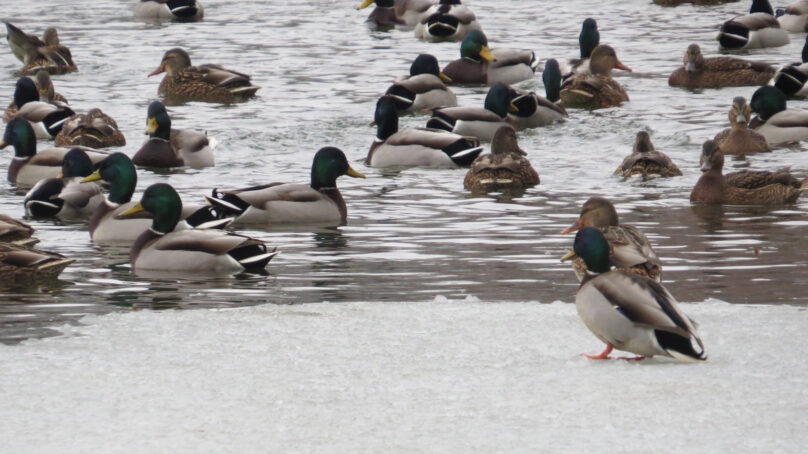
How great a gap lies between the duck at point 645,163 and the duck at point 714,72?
23.6 ft

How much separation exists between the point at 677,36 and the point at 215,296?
67.6ft

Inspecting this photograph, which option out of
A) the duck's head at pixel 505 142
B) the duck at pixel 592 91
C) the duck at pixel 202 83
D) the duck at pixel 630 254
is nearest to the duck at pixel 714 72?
the duck at pixel 592 91

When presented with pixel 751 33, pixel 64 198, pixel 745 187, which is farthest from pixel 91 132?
pixel 751 33

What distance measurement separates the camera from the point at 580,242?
801 centimetres

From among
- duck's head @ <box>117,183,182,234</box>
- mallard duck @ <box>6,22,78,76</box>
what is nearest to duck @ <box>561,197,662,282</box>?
duck's head @ <box>117,183,182,234</box>

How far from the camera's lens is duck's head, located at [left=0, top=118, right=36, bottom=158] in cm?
1616

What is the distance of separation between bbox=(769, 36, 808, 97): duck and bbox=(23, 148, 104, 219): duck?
1115cm

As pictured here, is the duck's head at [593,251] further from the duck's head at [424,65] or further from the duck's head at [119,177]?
the duck's head at [424,65]

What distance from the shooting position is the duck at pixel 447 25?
97.9 ft

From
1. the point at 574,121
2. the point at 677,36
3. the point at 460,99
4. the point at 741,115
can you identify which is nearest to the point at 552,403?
Answer: the point at 741,115

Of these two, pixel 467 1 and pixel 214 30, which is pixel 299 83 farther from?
pixel 467 1

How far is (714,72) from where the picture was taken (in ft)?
75.5

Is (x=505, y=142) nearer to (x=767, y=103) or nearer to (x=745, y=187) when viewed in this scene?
(x=745, y=187)

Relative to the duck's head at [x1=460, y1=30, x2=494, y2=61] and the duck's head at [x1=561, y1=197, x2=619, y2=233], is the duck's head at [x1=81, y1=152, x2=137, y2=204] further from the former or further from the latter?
the duck's head at [x1=460, y1=30, x2=494, y2=61]
